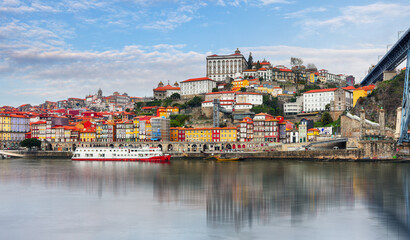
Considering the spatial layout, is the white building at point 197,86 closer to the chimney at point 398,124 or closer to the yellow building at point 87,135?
the yellow building at point 87,135

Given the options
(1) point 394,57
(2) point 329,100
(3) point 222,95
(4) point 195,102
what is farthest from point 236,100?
(1) point 394,57

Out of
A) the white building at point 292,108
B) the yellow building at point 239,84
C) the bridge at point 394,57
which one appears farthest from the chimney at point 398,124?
the yellow building at point 239,84

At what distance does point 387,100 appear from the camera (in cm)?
3856

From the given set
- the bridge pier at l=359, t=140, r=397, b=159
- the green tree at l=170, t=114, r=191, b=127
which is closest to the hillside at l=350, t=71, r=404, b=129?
the bridge pier at l=359, t=140, r=397, b=159

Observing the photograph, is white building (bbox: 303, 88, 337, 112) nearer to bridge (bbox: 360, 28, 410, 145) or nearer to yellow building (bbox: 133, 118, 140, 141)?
bridge (bbox: 360, 28, 410, 145)

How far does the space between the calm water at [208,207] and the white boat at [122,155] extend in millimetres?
15359

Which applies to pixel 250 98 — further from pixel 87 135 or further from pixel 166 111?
pixel 87 135

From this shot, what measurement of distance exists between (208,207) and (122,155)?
25.7 metres

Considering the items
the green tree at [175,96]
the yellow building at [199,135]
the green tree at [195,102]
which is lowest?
the yellow building at [199,135]

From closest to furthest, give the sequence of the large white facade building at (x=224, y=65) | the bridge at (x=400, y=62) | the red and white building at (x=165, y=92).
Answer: the bridge at (x=400, y=62), the red and white building at (x=165, y=92), the large white facade building at (x=224, y=65)

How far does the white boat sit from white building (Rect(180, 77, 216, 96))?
24078 millimetres

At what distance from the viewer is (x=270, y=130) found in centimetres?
4391

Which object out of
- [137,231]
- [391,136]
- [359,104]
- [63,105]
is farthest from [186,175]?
[63,105]

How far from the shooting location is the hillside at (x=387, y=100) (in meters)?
37.6
